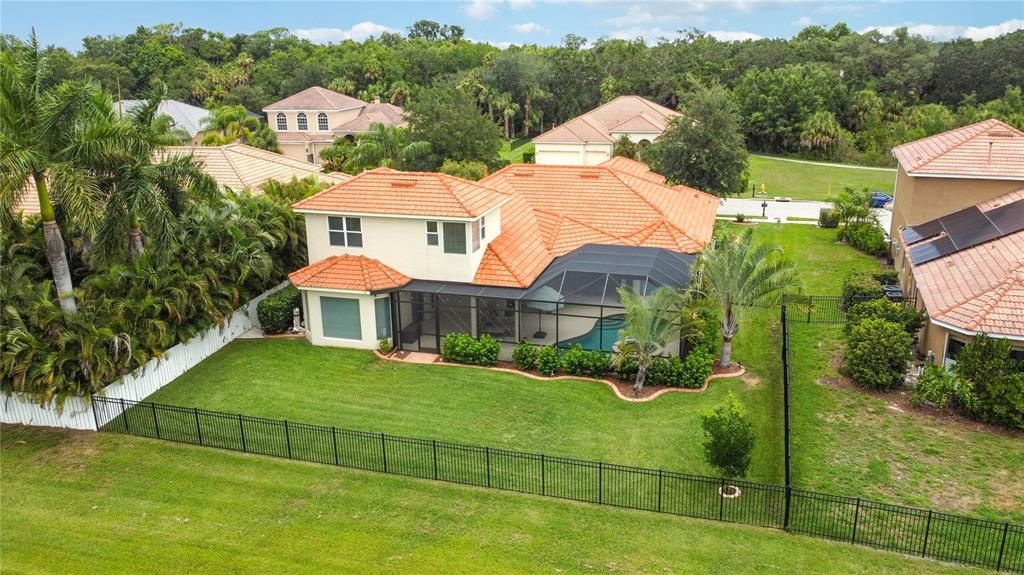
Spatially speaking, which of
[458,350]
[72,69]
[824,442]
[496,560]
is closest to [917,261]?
A: [824,442]

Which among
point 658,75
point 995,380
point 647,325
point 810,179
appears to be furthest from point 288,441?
point 658,75

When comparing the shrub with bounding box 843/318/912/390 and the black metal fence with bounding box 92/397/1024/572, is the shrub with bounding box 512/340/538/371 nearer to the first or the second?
the black metal fence with bounding box 92/397/1024/572

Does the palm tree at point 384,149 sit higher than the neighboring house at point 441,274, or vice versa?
the palm tree at point 384,149

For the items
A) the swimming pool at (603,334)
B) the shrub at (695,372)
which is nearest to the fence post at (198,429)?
the swimming pool at (603,334)

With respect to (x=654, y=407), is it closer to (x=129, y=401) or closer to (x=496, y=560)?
(x=496, y=560)

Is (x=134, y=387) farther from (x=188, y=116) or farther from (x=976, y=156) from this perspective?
(x=188, y=116)

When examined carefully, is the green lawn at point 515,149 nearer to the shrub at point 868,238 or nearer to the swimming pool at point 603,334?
the shrub at point 868,238
